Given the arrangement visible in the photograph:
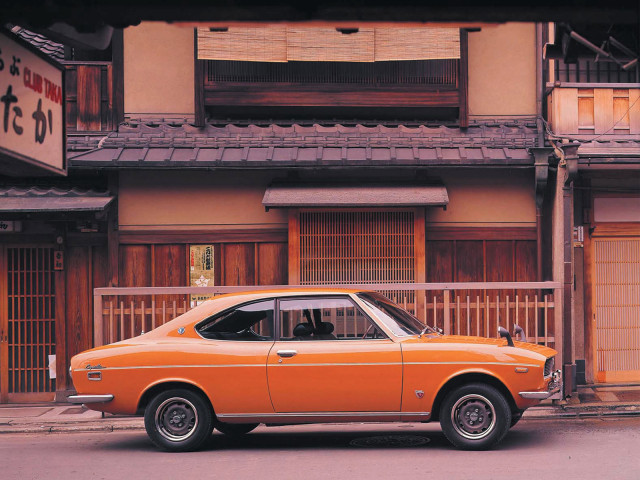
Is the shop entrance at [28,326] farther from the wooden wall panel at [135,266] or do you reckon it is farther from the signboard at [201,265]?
the signboard at [201,265]

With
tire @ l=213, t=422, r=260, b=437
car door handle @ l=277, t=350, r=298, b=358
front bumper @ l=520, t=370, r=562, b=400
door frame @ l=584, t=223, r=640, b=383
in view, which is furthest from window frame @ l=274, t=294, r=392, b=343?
door frame @ l=584, t=223, r=640, b=383


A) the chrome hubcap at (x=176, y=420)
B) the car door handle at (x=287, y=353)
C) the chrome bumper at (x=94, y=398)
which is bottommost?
the chrome hubcap at (x=176, y=420)

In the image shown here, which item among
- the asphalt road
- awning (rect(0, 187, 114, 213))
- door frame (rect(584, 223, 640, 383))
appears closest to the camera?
the asphalt road

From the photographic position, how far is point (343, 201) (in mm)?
13289

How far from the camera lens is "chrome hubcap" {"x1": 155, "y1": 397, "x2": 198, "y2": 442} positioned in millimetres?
9164

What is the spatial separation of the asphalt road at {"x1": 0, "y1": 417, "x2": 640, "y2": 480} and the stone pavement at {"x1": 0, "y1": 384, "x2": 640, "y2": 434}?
39cm

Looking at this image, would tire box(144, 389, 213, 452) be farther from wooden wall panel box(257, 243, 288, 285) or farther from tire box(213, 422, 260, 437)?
wooden wall panel box(257, 243, 288, 285)

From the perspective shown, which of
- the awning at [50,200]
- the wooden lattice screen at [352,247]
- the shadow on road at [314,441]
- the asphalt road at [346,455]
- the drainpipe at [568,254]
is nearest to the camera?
the asphalt road at [346,455]

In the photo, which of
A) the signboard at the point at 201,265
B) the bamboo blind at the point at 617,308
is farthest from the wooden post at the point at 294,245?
the bamboo blind at the point at 617,308

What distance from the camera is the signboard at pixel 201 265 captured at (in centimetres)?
1388

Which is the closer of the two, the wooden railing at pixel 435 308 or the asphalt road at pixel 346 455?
the asphalt road at pixel 346 455

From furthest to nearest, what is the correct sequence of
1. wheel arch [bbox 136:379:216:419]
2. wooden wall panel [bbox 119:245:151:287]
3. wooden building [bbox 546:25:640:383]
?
wooden wall panel [bbox 119:245:151:287] < wooden building [bbox 546:25:640:383] < wheel arch [bbox 136:379:216:419]

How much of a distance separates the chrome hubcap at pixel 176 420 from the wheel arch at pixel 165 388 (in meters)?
0.17

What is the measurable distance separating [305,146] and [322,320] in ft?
16.4
